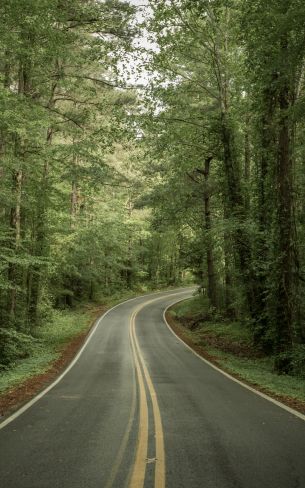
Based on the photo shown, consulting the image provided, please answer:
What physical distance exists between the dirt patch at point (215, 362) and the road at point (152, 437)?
0.47 m

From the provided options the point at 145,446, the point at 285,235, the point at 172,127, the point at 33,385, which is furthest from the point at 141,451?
the point at 172,127

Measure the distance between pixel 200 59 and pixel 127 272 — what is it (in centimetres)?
3496

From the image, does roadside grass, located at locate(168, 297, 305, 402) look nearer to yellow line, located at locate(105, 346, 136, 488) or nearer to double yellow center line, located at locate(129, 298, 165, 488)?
double yellow center line, located at locate(129, 298, 165, 488)

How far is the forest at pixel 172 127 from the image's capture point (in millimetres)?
11594

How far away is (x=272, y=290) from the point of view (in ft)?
45.0

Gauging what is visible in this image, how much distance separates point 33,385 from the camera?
36.2ft

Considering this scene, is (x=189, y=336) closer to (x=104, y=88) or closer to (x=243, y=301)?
(x=243, y=301)

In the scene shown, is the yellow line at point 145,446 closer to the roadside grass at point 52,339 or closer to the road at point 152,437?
the road at point 152,437

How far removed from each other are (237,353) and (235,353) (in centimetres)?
13

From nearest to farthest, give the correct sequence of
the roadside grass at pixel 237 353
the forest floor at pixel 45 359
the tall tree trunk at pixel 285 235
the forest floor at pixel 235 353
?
the forest floor at pixel 45 359 < the forest floor at pixel 235 353 < the roadside grass at pixel 237 353 < the tall tree trunk at pixel 285 235

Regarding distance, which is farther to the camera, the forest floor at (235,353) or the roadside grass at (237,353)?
the roadside grass at (237,353)

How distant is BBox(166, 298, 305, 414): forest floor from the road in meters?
0.77

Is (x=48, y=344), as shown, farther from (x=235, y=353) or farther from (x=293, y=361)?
(x=293, y=361)

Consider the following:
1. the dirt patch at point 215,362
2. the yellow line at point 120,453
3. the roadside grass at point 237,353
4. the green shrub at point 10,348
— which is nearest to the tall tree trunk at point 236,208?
the roadside grass at point 237,353
